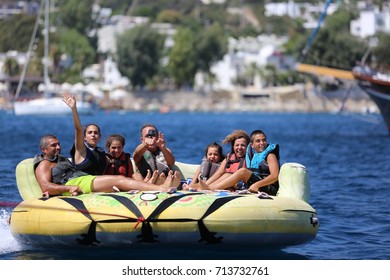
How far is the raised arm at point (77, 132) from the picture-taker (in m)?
13.8

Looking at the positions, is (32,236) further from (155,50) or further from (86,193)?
(155,50)

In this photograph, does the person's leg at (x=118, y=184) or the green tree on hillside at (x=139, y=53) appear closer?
the person's leg at (x=118, y=184)

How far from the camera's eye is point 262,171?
49.3 feet

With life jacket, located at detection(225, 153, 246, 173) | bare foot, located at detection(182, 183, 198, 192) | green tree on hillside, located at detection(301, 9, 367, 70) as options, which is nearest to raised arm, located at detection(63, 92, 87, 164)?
bare foot, located at detection(182, 183, 198, 192)

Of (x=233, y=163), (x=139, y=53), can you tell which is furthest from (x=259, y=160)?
(x=139, y=53)

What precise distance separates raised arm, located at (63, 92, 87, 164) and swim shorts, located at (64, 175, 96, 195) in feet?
0.87

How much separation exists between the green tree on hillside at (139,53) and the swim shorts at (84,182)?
111394 mm

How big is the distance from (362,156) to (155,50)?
9061cm

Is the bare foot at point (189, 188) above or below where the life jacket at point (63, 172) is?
below

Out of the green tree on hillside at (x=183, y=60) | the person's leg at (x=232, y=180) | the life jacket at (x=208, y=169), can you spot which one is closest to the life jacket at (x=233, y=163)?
the life jacket at (x=208, y=169)

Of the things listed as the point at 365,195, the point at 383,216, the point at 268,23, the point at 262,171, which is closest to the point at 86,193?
the point at 262,171

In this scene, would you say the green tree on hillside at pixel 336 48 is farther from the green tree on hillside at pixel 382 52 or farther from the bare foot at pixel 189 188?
the bare foot at pixel 189 188

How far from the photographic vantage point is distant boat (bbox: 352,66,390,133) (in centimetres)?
5091
